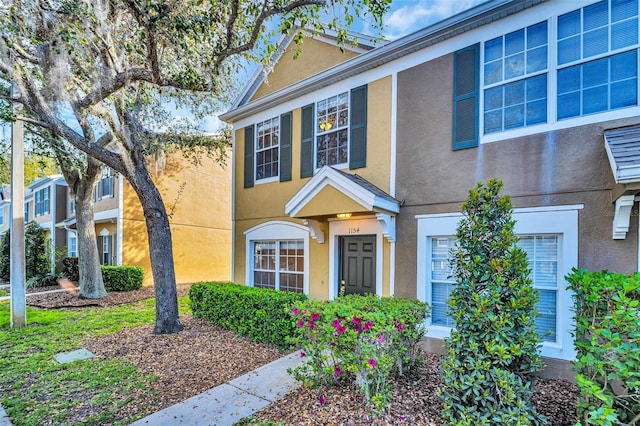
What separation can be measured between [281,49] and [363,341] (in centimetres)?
878

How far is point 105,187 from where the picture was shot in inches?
642

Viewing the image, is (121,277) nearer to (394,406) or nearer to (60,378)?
(60,378)

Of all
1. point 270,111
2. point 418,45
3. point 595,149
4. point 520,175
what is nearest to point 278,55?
point 270,111

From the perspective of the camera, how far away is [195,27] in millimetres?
5781

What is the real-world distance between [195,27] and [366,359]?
6198 millimetres

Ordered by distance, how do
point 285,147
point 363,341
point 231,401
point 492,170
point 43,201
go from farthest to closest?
point 43,201
point 285,147
point 492,170
point 231,401
point 363,341

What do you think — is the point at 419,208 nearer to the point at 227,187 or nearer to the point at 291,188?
the point at 291,188

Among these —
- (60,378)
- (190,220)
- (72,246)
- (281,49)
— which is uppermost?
(281,49)

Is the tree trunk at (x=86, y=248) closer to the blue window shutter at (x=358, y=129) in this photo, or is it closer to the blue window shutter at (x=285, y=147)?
the blue window shutter at (x=285, y=147)

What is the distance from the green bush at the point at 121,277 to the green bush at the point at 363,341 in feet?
41.0

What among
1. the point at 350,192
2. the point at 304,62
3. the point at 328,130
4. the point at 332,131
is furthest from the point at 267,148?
the point at 350,192

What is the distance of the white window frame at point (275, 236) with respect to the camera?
8172mm

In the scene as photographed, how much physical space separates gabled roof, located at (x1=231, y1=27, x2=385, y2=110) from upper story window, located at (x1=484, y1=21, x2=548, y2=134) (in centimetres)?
253

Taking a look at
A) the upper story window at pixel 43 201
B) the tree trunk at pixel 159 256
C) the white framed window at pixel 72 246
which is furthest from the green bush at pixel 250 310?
the upper story window at pixel 43 201
